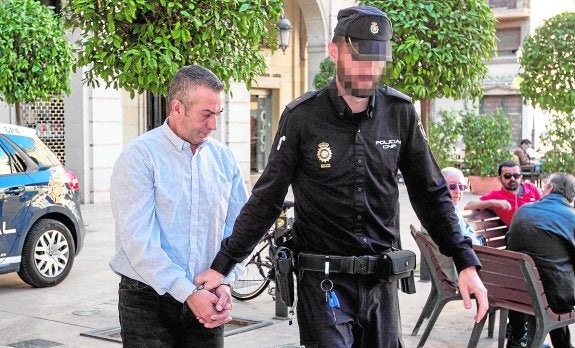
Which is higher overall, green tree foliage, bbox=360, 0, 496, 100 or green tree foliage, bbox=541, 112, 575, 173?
green tree foliage, bbox=360, 0, 496, 100

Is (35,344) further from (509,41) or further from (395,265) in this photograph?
(509,41)

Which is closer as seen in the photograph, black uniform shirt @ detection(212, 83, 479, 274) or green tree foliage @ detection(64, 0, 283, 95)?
black uniform shirt @ detection(212, 83, 479, 274)

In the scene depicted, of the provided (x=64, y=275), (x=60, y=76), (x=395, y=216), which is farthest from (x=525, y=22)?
(x=395, y=216)

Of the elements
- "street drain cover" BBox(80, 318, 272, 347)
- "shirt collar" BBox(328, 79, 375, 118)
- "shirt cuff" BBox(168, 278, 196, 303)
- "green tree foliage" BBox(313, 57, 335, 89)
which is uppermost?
"green tree foliage" BBox(313, 57, 335, 89)

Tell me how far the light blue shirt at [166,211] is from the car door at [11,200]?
18.5 feet

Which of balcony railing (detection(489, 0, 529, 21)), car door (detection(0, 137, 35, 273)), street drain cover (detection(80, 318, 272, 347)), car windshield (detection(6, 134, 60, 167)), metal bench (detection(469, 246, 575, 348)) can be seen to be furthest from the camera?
balcony railing (detection(489, 0, 529, 21))

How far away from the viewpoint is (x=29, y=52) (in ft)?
40.7

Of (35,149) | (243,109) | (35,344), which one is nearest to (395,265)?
(35,344)

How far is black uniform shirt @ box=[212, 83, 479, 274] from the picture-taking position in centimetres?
358

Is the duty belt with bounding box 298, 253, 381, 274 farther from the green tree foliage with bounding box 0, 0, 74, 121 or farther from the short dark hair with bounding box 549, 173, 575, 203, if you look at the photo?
the green tree foliage with bounding box 0, 0, 74, 121

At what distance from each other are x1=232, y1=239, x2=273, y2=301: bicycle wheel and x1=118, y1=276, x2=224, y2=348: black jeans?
4999mm

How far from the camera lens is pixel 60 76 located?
12805 millimetres

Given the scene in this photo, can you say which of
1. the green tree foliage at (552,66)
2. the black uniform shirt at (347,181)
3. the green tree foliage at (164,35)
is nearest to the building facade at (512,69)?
the green tree foliage at (552,66)

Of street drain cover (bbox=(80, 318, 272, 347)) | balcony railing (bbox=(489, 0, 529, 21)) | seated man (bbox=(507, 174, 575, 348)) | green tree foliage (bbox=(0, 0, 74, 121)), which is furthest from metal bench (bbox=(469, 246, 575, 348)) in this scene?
balcony railing (bbox=(489, 0, 529, 21))
